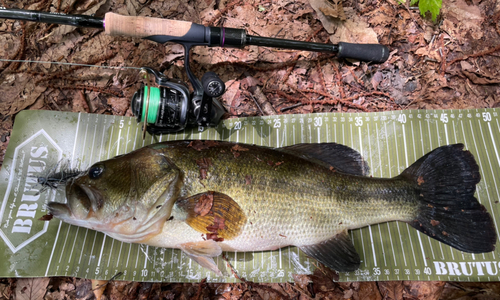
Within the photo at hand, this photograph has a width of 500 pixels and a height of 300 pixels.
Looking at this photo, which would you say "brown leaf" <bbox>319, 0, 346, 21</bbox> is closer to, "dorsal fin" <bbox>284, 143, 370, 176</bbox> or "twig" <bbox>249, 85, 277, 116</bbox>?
"twig" <bbox>249, 85, 277, 116</bbox>

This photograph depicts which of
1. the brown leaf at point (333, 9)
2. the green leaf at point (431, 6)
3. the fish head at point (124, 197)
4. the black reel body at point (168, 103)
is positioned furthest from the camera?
the brown leaf at point (333, 9)

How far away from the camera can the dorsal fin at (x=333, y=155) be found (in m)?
2.96

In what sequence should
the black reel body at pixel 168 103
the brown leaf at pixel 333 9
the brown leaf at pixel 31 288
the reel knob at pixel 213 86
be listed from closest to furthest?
the reel knob at pixel 213 86, the black reel body at pixel 168 103, the brown leaf at pixel 31 288, the brown leaf at pixel 333 9

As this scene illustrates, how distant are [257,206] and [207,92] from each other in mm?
1084

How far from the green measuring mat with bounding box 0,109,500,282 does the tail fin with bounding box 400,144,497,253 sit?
25 centimetres

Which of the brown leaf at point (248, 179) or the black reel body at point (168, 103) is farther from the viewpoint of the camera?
the black reel body at point (168, 103)

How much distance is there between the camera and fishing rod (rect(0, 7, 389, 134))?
2.75 metres

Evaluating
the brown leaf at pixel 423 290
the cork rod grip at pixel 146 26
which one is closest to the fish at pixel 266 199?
the brown leaf at pixel 423 290

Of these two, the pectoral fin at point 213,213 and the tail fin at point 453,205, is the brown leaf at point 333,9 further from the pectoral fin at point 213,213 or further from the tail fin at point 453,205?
the pectoral fin at point 213,213

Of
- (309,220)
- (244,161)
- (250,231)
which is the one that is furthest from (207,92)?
(309,220)

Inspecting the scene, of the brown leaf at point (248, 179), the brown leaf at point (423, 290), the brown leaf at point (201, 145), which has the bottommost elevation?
the brown leaf at point (423, 290)

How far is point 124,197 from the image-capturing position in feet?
7.95

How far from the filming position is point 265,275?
119 inches

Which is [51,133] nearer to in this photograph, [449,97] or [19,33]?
[19,33]
